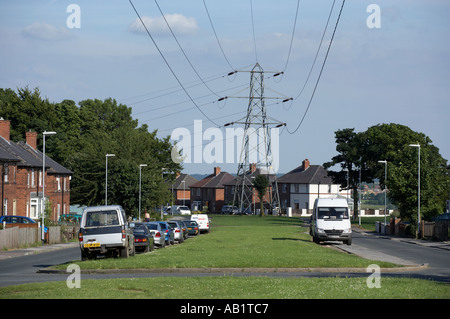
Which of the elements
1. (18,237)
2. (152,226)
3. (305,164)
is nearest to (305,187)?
(305,164)

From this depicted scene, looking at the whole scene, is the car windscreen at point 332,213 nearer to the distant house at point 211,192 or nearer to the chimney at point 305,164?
the chimney at point 305,164

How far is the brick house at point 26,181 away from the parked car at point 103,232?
26670 mm

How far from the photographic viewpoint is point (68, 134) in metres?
102

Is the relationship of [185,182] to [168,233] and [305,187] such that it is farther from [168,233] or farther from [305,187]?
[168,233]

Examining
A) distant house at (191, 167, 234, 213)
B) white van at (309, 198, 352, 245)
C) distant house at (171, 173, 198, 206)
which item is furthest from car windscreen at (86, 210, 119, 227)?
distant house at (171, 173, 198, 206)

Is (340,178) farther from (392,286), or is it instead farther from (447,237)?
(392,286)

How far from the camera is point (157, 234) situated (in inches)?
1586

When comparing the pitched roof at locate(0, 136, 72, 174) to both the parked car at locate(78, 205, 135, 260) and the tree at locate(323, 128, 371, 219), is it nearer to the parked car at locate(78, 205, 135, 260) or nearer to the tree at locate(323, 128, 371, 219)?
the parked car at locate(78, 205, 135, 260)

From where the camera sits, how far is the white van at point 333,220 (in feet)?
133

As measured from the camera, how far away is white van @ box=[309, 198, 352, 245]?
4062 centimetres

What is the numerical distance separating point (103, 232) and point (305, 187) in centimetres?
11610

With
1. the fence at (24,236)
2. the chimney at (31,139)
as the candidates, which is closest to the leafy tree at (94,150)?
the chimney at (31,139)
